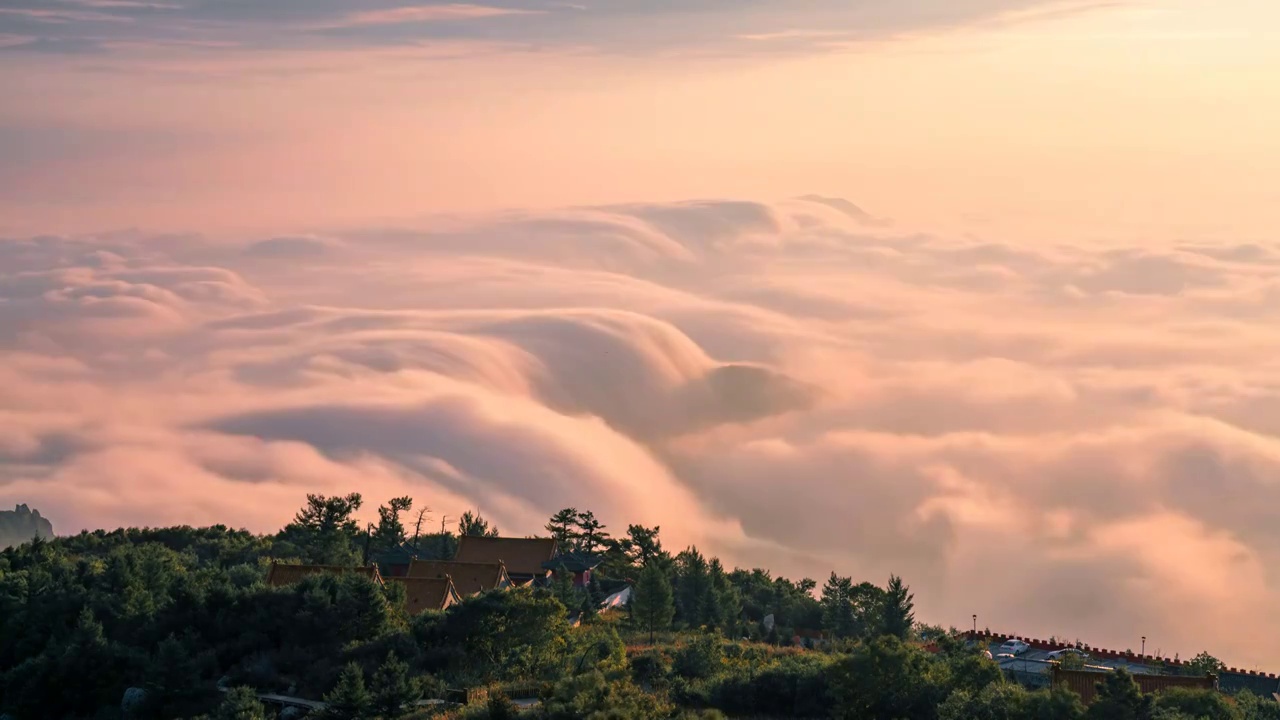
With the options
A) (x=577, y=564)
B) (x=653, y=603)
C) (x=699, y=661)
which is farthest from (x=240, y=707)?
(x=577, y=564)

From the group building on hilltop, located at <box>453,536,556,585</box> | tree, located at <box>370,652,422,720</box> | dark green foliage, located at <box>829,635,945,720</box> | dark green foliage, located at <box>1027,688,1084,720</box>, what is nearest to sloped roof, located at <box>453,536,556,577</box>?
building on hilltop, located at <box>453,536,556,585</box>

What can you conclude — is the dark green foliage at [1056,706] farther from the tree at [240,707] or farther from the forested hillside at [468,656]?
the tree at [240,707]

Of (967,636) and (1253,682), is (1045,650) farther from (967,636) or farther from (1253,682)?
(1253,682)

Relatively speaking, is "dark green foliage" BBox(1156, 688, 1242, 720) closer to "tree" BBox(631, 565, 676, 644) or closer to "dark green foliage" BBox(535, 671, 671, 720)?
"dark green foliage" BBox(535, 671, 671, 720)

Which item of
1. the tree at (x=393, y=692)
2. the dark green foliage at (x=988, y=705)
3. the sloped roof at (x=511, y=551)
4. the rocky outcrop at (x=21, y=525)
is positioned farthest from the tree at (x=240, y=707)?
the rocky outcrop at (x=21, y=525)

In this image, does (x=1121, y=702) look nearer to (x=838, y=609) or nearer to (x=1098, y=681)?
(x=1098, y=681)

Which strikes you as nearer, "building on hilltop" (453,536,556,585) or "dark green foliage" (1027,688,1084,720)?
"dark green foliage" (1027,688,1084,720)

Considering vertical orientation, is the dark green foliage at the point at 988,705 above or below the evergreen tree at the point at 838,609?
below
